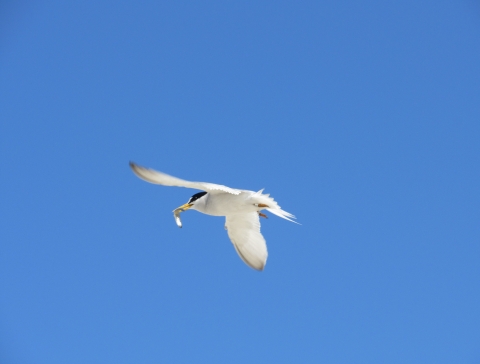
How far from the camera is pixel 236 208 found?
35.9 feet

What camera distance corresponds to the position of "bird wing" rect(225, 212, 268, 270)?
39.1 feet

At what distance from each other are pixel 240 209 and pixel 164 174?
2.69 m

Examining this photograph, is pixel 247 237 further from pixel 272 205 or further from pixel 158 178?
pixel 158 178

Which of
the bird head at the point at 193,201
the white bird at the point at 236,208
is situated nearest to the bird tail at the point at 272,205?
the white bird at the point at 236,208

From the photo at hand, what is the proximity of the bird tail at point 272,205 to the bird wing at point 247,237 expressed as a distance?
1317 millimetres

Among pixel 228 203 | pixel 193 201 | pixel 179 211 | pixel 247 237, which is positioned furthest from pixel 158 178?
pixel 247 237

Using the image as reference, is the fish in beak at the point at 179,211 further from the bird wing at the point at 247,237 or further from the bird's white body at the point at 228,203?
the bird wing at the point at 247,237

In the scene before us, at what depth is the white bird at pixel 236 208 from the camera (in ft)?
29.1

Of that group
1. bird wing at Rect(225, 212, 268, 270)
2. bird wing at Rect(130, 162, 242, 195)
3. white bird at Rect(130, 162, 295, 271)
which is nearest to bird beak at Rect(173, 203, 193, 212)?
white bird at Rect(130, 162, 295, 271)

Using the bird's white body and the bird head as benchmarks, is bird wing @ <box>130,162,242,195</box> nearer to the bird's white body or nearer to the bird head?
the bird's white body

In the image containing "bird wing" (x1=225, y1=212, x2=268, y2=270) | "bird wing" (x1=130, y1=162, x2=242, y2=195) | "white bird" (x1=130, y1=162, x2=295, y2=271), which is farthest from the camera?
"bird wing" (x1=225, y1=212, x2=268, y2=270)

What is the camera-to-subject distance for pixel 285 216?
10.6 meters

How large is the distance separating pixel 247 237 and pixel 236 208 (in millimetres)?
1441

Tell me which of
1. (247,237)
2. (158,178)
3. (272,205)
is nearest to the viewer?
(158,178)
